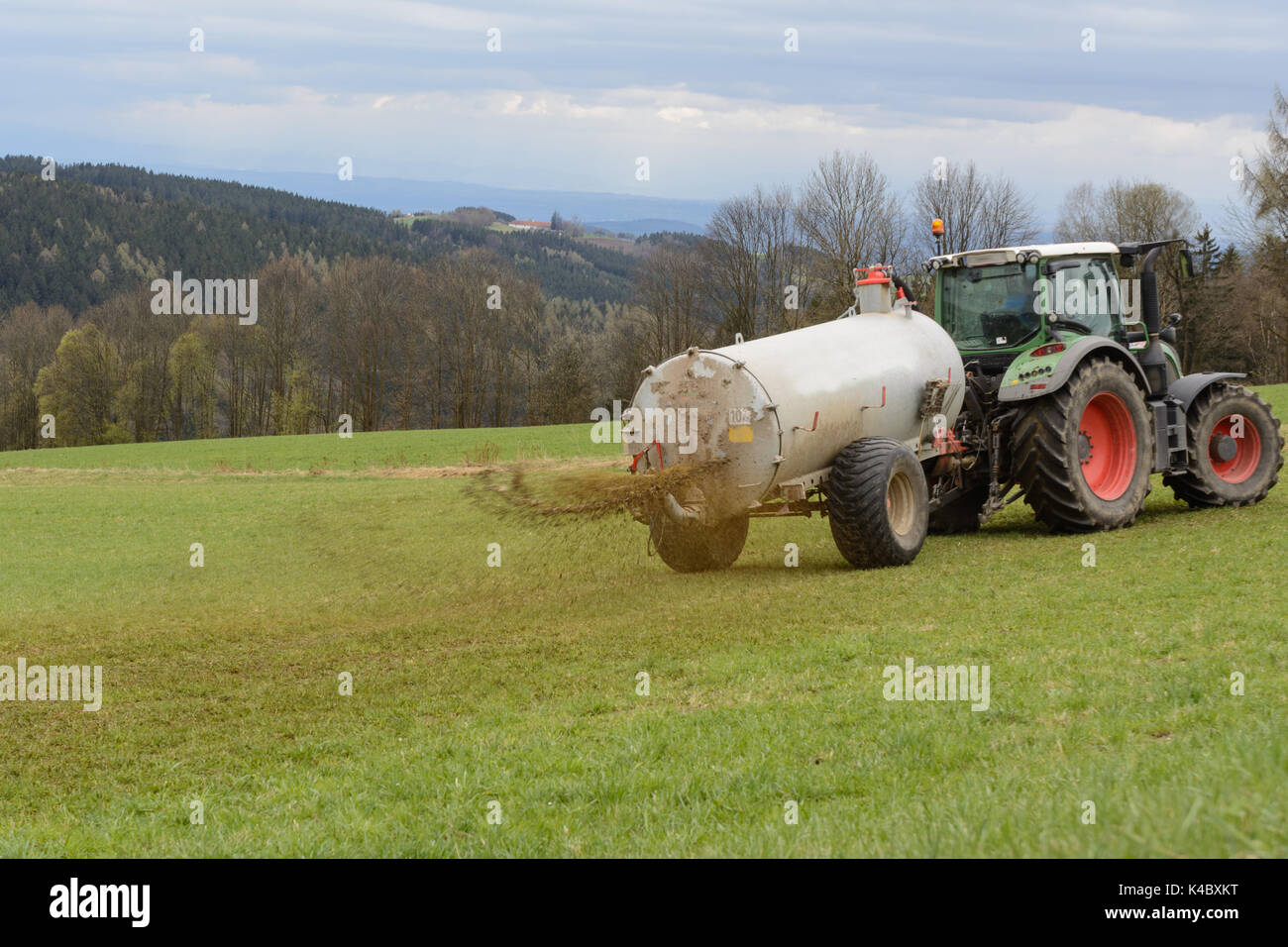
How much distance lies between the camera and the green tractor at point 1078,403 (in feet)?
44.0

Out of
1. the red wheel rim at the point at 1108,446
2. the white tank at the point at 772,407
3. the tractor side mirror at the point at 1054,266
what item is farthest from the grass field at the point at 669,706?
the tractor side mirror at the point at 1054,266

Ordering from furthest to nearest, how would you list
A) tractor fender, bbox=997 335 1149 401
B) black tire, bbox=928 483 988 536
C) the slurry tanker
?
1. black tire, bbox=928 483 988 536
2. tractor fender, bbox=997 335 1149 401
3. the slurry tanker

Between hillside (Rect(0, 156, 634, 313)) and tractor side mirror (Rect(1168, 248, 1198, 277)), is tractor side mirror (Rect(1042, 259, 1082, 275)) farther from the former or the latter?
hillside (Rect(0, 156, 634, 313))

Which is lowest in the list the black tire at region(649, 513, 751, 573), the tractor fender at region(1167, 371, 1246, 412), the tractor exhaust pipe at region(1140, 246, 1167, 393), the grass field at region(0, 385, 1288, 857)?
the grass field at region(0, 385, 1288, 857)

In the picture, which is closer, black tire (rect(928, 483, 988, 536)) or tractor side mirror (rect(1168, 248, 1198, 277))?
tractor side mirror (rect(1168, 248, 1198, 277))

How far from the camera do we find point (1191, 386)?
15.1 meters

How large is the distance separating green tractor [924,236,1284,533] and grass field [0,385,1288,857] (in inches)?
23.7

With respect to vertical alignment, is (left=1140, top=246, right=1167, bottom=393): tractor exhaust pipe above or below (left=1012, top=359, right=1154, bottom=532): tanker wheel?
above

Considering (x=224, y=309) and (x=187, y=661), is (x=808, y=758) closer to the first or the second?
(x=187, y=661)

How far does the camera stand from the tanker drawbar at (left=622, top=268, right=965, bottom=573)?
11.2 meters

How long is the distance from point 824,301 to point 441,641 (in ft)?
154

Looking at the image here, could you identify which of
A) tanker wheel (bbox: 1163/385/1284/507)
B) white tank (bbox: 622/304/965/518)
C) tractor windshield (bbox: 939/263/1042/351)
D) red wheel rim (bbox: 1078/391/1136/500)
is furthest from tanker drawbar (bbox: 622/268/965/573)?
tanker wheel (bbox: 1163/385/1284/507)

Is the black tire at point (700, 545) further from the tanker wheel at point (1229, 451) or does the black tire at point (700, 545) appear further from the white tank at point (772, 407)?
the tanker wheel at point (1229, 451)

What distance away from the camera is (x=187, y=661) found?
30.6 ft
